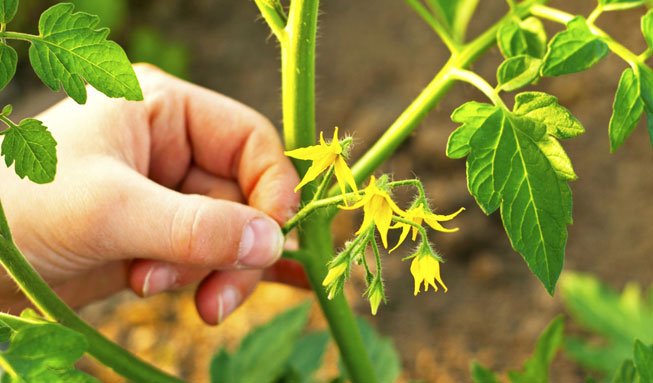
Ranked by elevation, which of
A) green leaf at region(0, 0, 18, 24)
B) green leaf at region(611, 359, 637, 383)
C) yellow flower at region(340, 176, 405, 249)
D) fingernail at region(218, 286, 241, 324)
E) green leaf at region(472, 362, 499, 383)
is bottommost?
green leaf at region(472, 362, 499, 383)

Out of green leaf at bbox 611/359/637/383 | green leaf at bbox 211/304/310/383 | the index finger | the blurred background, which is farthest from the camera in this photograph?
the blurred background

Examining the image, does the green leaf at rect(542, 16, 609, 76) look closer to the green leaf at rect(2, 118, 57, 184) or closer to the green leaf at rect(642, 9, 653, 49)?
the green leaf at rect(642, 9, 653, 49)

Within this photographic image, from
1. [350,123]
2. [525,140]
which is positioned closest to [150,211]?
[525,140]

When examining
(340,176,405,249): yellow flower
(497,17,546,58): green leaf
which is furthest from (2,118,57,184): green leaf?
(497,17,546,58): green leaf

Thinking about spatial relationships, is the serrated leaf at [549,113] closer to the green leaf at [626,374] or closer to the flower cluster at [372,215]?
the flower cluster at [372,215]

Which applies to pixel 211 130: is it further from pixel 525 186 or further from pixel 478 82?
pixel 525 186

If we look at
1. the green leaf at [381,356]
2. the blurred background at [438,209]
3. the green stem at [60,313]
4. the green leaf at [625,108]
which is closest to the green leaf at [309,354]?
the green leaf at [381,356]
